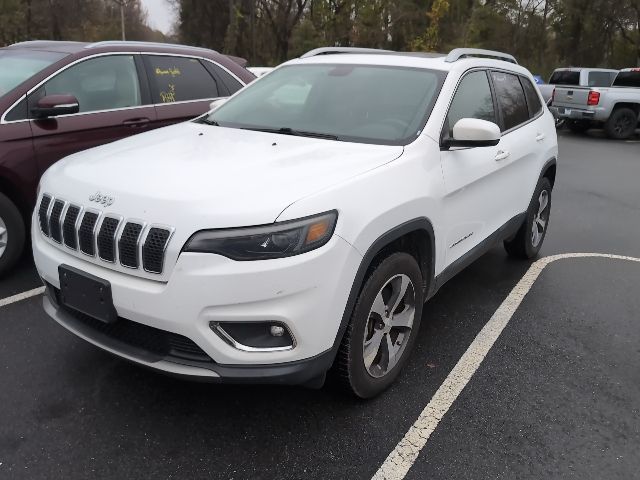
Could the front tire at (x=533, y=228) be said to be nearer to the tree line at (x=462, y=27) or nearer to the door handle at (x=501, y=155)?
the door handle at (x=501, y=155)

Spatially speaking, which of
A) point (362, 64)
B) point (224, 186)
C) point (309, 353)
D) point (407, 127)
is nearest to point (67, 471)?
point (309, 353)

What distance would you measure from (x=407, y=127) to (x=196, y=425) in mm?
1873

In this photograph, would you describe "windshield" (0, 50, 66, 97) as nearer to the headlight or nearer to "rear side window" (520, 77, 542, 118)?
the headlight

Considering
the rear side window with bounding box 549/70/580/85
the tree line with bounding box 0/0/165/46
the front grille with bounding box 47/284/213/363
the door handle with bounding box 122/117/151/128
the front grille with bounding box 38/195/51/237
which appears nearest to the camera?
the front grille with bounding box 47/284/213/363

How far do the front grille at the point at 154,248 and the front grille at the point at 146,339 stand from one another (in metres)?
0.27

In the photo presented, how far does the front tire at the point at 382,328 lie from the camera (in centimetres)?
263

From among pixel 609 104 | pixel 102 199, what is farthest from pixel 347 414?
pixel 609 104

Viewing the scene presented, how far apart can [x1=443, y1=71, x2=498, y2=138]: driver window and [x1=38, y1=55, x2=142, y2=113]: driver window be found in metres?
2.85

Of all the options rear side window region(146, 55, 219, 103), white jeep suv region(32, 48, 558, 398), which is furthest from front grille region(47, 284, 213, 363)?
rear side window region(146, 55, 219, 103)

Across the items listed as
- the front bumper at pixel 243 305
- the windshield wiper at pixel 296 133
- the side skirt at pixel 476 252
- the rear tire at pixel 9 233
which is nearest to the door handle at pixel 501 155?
the side skirt at pixel 476 252

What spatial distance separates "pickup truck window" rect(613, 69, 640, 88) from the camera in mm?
15148

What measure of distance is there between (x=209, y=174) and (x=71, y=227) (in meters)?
0.64

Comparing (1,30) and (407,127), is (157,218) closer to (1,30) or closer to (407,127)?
(407,127)

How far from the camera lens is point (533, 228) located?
5.00 metres
